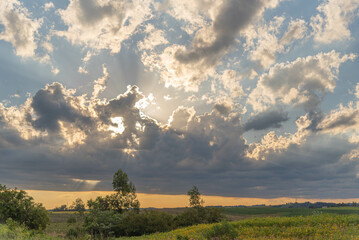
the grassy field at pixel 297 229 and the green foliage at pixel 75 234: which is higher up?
the grassy field at pixel 297 229

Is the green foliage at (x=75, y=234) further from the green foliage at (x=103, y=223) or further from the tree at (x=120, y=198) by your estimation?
the tree at (x=120, y=198)

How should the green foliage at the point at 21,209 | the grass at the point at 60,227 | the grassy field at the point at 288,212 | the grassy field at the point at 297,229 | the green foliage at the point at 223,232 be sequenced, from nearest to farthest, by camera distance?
the green foliage at the point at 223,232
the grassy field at the point at 297,229
the green foliage at the point at 21,209
the grass at the point at 60,227
the grassy field at the point at 288,212

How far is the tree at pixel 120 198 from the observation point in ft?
163

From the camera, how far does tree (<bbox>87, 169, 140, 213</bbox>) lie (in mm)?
49656

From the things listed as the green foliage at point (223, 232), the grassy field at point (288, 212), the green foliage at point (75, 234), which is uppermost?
the green foliage at point (223, 232)

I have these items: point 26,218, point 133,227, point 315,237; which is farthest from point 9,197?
point 315,237

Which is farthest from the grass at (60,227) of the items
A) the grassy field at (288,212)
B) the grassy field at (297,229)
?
the grassy field at (288,212)

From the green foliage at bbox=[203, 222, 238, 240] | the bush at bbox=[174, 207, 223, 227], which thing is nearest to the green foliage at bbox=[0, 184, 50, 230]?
the bush at bbox=[174, 207, 223, 227]

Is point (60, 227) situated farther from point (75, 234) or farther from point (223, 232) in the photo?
point (223, 232)

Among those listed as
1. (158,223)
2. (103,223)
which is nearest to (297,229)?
(158,223)

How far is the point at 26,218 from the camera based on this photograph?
31.2m

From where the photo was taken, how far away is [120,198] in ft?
166

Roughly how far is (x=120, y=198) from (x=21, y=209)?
69.5 feet

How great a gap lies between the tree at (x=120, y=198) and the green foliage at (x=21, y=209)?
17.4 m
